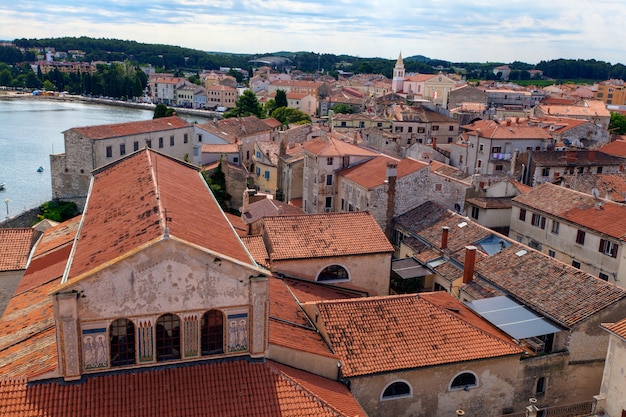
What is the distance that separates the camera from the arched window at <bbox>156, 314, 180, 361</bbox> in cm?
1413

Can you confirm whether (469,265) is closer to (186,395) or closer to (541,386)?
(541,386)

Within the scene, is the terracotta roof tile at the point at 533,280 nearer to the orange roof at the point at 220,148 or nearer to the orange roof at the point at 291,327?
the orange roof at the point at 291,327

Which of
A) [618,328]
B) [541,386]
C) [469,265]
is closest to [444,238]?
[469,265]

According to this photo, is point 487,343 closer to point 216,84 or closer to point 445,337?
point 445,337

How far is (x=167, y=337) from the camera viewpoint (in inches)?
560

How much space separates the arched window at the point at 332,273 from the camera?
75.5 ft

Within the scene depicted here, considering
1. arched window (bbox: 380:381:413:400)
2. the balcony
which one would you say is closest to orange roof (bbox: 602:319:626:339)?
arched window (bbox: 380:381:413:400)

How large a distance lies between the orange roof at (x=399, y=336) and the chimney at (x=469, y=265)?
492 cm

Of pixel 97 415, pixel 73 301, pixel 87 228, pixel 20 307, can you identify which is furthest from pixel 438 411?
pixel 20 307

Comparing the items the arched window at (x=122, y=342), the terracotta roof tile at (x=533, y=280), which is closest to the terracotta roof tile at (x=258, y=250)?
the terracotta roof tile at (x=533, y=280)

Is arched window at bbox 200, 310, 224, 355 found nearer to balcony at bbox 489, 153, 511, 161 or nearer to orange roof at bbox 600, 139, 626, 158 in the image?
balcony at bbox 489, 153, 511, 161

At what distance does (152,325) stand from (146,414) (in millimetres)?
2077

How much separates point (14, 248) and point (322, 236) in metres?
12.9

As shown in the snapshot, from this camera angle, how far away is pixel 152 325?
45.6ft
